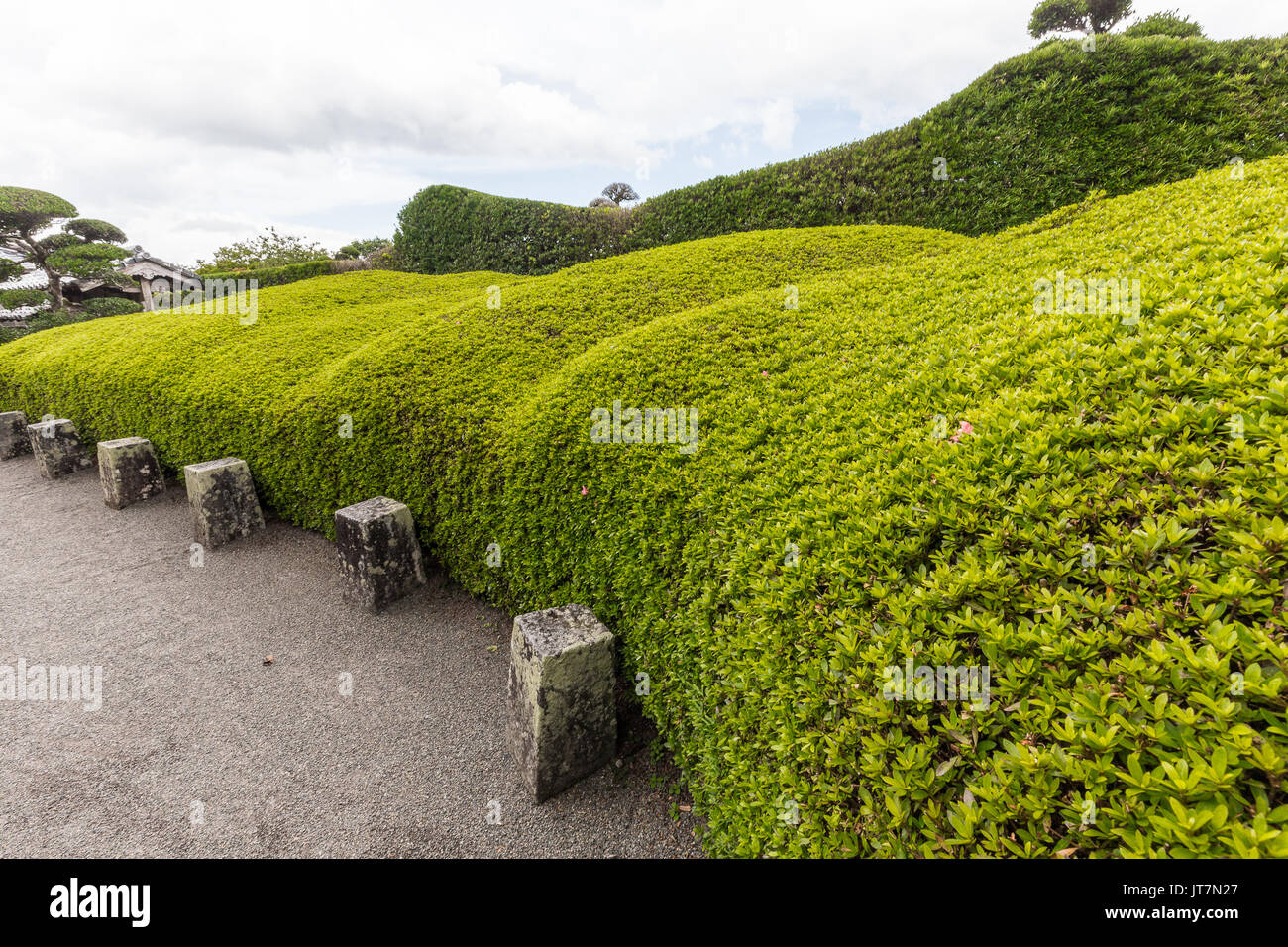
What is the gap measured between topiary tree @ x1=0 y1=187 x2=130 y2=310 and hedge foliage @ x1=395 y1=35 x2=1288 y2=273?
2454 centimetres

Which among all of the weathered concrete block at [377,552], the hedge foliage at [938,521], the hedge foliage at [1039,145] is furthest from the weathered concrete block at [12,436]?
the hedge foliage at [1039,145]

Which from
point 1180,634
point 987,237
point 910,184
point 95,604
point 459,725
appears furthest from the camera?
point 910,184

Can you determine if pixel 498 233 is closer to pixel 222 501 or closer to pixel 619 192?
pixel 222 501

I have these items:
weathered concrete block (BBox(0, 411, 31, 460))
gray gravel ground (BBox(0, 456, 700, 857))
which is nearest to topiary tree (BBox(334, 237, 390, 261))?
weathered concrete block (BBox(0, 411, 31, 460))

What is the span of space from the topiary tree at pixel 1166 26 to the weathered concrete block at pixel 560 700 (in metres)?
15.5

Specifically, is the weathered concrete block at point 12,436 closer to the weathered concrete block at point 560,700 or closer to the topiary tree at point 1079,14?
the weathered concrete block at point 560,700

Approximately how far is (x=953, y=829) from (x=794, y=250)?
8277mm

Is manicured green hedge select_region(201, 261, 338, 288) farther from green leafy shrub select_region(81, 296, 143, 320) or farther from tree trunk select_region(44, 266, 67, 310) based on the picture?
tree trunk select_region(44, 266, 67, 310)

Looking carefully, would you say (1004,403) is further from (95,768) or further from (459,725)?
(95,768)

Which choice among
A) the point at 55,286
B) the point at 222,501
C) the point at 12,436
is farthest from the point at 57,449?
the point at 55,286

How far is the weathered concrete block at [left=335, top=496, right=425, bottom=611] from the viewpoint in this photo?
18.0 feet

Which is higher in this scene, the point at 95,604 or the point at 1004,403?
the point at 1004,403

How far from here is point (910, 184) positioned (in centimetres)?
1013
